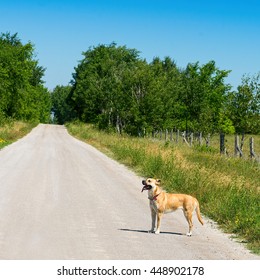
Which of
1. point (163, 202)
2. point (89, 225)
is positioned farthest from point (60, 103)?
point (163, 202)

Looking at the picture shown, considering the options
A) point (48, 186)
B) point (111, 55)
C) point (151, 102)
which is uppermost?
point (111, 55)

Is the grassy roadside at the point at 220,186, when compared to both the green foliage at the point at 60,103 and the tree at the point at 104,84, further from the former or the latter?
the green foliage at the point at 60,103

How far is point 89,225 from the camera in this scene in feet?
33.6

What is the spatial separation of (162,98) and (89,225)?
3454 centimetres

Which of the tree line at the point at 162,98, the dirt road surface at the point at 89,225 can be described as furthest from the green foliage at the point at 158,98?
the dirt road surface at the point at 89,225

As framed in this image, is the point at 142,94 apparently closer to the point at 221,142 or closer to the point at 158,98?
the point at 158,98

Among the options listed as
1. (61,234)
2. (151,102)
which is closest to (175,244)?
(61,234)

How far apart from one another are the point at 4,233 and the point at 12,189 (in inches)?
225

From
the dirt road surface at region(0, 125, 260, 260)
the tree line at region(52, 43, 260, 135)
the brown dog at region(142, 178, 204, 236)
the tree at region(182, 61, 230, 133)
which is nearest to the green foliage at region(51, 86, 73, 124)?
the tree line at region(52, 43, 260, 135)

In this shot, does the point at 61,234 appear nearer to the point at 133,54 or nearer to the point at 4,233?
the point at 4,233

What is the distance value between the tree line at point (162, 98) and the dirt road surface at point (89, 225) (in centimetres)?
1646

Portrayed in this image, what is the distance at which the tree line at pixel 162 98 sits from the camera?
1299 inches

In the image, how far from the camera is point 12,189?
1478 centimetres

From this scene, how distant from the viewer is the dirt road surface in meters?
8.01
